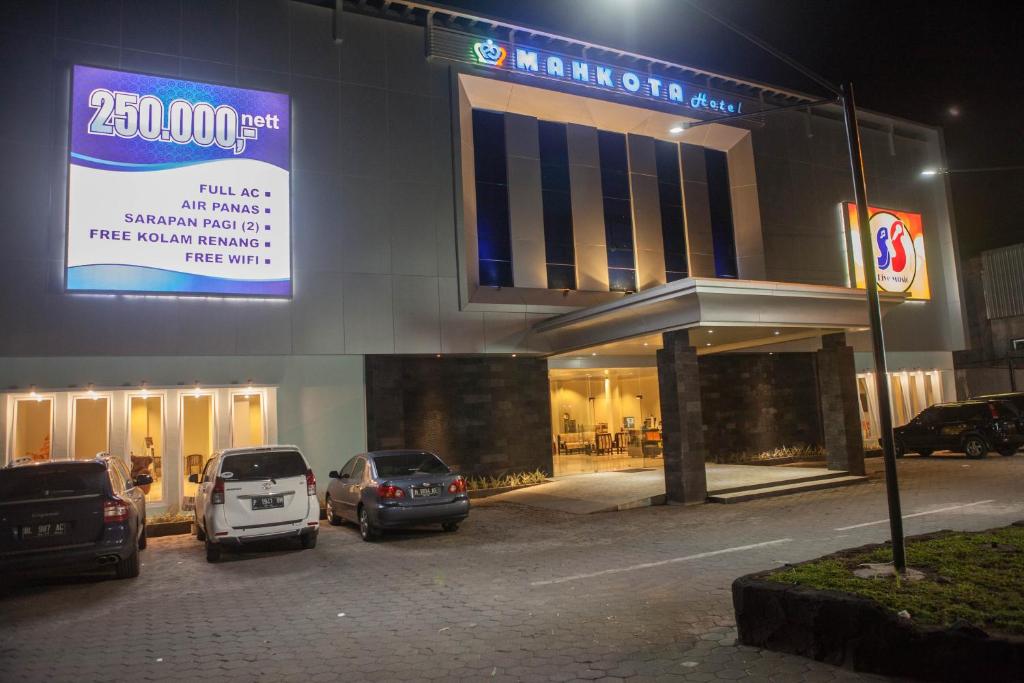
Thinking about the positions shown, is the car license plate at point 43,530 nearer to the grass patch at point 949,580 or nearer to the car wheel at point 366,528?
the car wheel at point 366,528

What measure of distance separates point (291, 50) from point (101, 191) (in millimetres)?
5893

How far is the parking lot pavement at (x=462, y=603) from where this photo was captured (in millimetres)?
5762

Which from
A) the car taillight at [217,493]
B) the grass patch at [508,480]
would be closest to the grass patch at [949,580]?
the car taillight at [217,493]

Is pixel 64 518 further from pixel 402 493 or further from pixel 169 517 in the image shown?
pixel 169 517

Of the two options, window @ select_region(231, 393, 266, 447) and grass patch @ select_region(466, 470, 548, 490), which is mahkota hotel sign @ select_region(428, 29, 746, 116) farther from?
grass patch @ select_region(466, 470, 548, 490)

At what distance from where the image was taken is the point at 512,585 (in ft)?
28.0

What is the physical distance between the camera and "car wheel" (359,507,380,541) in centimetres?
1240

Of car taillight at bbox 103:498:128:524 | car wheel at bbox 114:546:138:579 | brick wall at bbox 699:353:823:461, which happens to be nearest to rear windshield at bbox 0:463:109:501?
car taillight at bbox 103:498:128:524

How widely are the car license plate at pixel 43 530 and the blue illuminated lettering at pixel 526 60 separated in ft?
Result: 52.9

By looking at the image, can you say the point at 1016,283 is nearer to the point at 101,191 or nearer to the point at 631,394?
the point at 631,394

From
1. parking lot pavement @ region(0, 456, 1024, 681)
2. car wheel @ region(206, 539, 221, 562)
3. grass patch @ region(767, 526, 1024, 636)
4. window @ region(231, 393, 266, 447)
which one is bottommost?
parking lot pavement @ region(0, 456, 1024, 681)

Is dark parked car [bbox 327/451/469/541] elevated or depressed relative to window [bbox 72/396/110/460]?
depressed

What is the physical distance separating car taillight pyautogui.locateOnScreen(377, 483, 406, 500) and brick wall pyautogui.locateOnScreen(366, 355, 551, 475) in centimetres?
538

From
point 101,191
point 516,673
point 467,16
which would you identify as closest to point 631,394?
point 467,16
